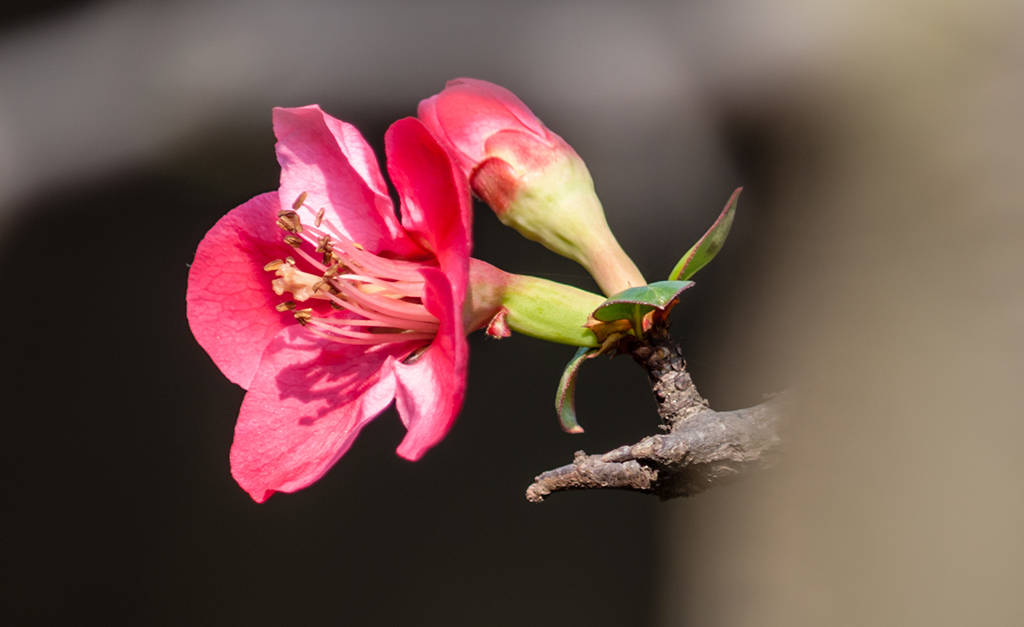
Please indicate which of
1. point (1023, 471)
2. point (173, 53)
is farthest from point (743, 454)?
point (173, 53)

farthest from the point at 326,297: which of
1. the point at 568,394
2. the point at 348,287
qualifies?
the point at 568,394

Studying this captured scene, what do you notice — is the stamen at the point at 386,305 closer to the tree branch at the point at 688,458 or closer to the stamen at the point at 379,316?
the stamen at the point at 379,316

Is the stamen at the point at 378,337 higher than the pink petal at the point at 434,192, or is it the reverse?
the pink petal at the point at 434,192

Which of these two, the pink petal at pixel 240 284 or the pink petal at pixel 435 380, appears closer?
the pink petal at pixel 435 380

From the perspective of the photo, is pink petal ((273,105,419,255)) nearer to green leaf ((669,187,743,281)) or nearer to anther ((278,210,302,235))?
anther ((278,210,302,235))

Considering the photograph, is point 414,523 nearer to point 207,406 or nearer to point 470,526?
point 470,526

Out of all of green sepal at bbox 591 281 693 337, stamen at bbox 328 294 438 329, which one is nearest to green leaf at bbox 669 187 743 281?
green sepal at bbox 591 281 693 337

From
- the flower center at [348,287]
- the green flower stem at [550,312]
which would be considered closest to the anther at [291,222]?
the flower center at [348,287]
